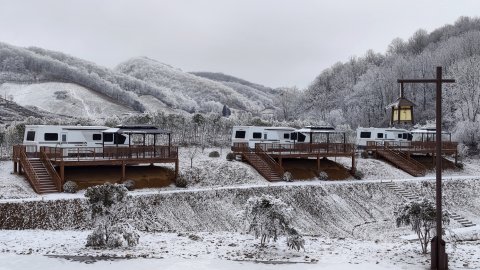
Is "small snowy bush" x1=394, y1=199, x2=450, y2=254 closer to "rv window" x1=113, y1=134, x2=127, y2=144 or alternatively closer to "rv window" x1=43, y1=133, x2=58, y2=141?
"rv window" x1=113, y1=134, x2=127, y2=144

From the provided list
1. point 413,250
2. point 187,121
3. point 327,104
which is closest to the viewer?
point 413,250

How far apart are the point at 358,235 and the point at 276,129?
1786 cm

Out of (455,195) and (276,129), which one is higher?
(276,129)

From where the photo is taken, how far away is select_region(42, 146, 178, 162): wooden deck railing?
31109 millimetres

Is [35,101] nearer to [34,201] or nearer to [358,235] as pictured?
[34,201]

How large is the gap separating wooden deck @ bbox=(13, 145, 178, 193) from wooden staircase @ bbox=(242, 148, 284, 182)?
691cm

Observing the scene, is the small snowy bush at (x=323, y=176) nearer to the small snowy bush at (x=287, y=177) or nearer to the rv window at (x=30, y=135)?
the small snowy bush at (x=287, y=177)

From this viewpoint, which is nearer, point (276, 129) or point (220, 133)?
point (276, 129)

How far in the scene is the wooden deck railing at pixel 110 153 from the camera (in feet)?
102

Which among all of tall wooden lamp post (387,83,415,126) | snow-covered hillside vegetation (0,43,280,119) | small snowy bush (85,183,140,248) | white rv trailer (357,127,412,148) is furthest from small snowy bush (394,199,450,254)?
snow-covered hillside vegetation (0,43,280,119)

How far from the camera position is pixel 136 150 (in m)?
33.0

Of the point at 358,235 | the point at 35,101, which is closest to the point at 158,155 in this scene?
the point at 358,235

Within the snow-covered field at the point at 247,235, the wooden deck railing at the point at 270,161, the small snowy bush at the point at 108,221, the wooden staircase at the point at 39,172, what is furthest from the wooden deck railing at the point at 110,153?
the small snowy bush at the point at 108,221

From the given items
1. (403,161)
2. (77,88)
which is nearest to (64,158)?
(403,161)
